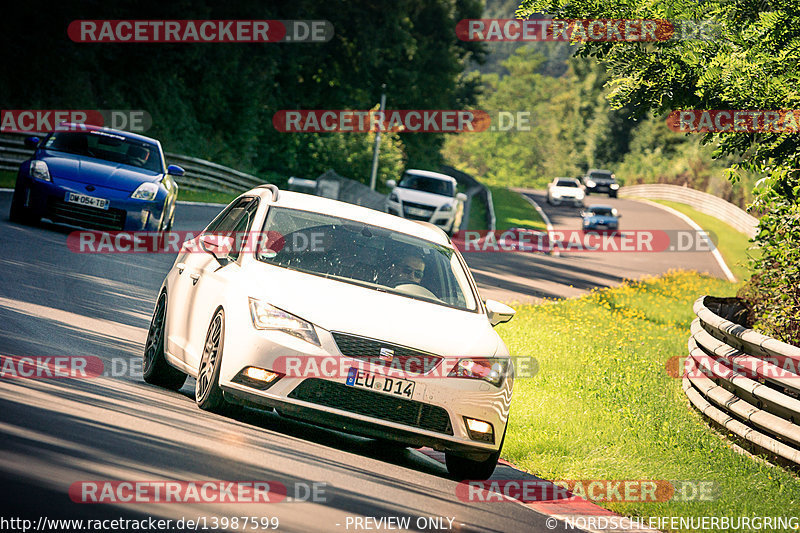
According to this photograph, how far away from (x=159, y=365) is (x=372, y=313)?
2242 millimetres

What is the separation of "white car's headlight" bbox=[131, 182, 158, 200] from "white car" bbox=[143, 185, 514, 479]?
859 centimetres

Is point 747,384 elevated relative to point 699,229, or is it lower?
elevated

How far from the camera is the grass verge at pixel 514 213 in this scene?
56.8 meters

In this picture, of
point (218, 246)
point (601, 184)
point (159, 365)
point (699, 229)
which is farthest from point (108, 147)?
point (601, 184)

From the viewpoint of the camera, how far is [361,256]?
889 cm

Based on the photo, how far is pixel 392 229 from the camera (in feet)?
30.5

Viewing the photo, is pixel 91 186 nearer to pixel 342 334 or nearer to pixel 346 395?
pixel 342 334

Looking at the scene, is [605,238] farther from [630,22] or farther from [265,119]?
[630,22]

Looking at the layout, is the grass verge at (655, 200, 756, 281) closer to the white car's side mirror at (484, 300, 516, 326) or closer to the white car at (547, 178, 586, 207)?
the white car at (547, 178, 586, 207)

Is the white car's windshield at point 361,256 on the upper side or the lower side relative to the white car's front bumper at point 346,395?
upper

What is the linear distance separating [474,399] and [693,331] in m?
5.88

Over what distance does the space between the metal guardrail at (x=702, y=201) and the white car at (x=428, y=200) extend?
48.9 ft

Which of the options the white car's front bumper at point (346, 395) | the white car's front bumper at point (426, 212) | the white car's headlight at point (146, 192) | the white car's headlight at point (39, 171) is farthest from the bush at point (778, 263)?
the white car's front bumper at point (426, 212)

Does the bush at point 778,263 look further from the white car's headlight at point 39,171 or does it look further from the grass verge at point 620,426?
the white car's headlight at point 39,171
